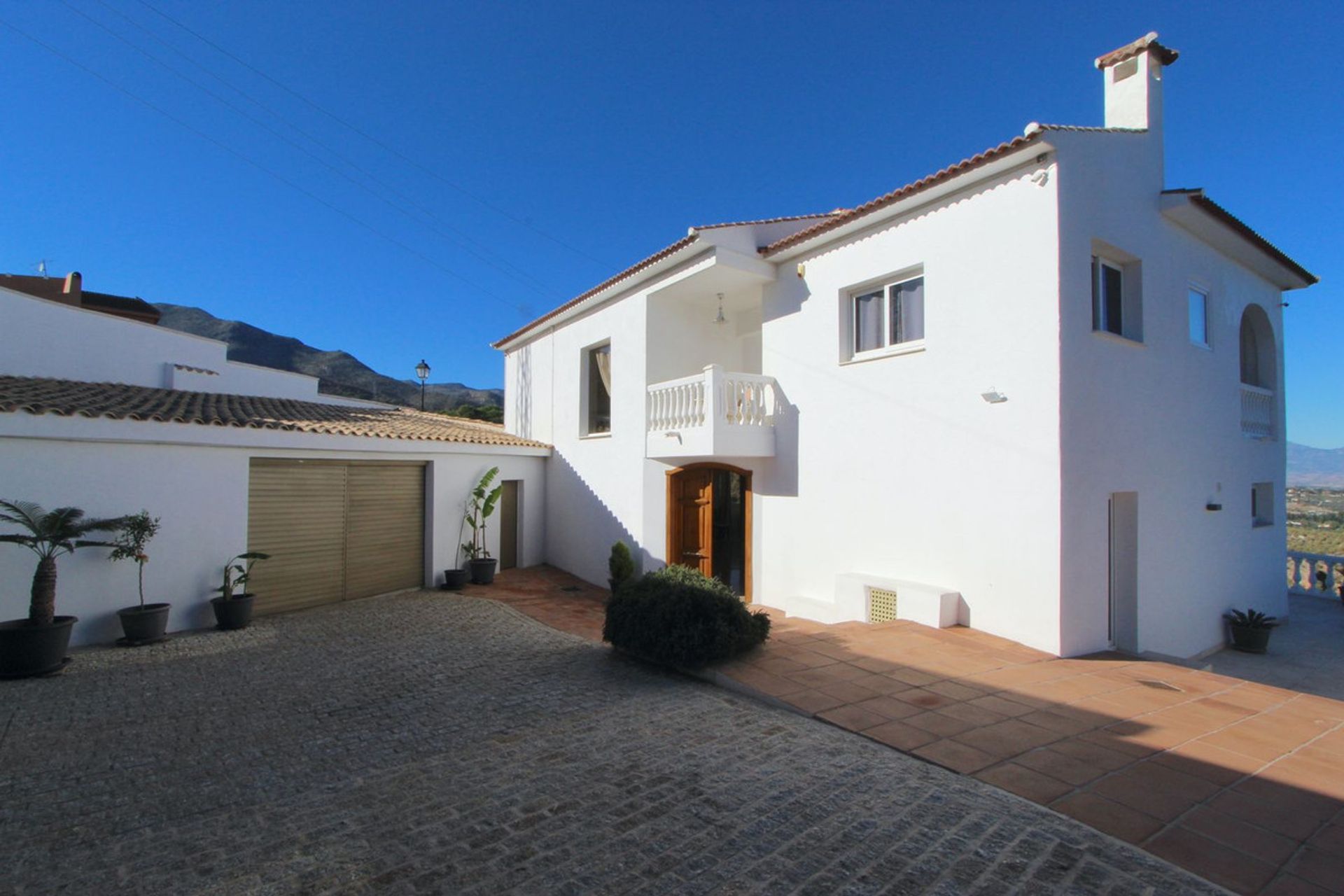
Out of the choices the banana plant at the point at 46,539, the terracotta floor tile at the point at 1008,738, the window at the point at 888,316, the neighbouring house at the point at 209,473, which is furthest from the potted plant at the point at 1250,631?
the banana plant at the point at 46,539

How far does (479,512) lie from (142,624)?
6.26 metres

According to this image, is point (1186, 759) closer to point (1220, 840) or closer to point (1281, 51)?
point (1220, 840)

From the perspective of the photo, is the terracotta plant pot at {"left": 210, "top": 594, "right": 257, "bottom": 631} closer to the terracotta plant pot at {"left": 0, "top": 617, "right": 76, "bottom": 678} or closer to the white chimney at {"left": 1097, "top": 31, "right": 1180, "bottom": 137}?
the terracotta plant pot at {"left": 0, "top": 617, "right": 76, "bottom": 678}

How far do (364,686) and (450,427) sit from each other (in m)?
10.0

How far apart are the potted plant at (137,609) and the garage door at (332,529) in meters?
1.61

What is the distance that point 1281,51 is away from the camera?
9.09 meters

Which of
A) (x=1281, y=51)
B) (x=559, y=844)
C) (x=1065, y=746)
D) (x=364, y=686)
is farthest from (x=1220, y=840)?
(x=1281, y=51)

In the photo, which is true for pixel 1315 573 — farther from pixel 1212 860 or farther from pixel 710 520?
pixel 1212 860

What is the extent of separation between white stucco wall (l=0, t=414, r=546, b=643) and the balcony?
6.10 meters

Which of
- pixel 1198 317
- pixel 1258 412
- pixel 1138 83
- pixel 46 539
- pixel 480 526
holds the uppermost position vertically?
pixel 1138 83

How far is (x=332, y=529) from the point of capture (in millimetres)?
11070

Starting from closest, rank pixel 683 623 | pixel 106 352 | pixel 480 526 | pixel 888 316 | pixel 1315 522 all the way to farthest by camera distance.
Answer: pixel 683 623 < pixel 888 316 < pixel 480 526 < pixel 106 352 < pixel 1315 522

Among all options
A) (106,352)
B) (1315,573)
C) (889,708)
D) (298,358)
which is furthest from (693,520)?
(298,358)

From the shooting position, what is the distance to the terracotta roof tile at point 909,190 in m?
6.98
